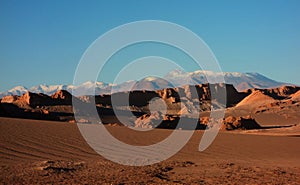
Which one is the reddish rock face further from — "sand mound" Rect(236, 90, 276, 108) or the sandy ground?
"sand mound" Rect(236, 90, 276, 108)

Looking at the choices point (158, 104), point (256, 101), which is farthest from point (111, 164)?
point (256, 101)

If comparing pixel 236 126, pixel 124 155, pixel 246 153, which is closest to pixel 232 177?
pixel 124 155

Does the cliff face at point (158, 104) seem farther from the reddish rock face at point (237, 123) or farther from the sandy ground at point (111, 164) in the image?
the sandy ground at point (111, 164)

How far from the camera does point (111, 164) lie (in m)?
10.4

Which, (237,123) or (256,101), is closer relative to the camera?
(237,123)

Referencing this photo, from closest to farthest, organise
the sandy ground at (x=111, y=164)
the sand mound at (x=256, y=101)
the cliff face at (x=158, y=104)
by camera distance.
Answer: the sandy ground at (x=111, y=164)
the cliff face at (x=158, y=104)
the sand mound at (x=256, y=101)

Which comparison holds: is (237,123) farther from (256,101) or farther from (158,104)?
(158,104)

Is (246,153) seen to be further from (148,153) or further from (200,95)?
(200,95)

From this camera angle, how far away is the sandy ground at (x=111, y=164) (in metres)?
8.41

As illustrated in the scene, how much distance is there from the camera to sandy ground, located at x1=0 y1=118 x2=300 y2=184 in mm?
8414

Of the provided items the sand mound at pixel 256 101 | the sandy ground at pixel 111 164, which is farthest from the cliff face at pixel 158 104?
the sandy ground at pixel 111 164

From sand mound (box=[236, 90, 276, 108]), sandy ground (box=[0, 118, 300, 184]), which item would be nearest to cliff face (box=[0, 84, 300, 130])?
sand mound (box=[236, 90, 276, 108])

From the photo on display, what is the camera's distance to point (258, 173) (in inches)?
387

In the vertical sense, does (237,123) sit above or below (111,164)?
above
